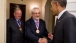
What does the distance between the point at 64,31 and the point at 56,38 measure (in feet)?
0.45

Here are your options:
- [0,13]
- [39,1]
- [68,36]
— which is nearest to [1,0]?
[0,13]

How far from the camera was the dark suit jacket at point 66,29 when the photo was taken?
4.44 ft

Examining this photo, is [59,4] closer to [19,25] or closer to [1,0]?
[1,0]

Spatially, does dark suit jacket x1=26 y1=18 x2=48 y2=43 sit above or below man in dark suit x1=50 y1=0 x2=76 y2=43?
below

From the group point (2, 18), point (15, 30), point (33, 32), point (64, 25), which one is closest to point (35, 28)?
point (33, 32)

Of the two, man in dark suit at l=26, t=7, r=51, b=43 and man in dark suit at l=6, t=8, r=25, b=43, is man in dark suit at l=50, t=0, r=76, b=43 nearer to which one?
man in dark suit at l=26, t=7, r=51, b=43

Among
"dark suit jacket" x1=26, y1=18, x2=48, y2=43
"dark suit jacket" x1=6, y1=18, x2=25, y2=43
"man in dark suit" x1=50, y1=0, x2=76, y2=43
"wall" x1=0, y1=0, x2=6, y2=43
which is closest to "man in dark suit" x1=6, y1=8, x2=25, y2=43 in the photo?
"dark suit jacket" x1=6, y1=18, x2=25, y2=43

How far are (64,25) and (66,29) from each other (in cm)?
5

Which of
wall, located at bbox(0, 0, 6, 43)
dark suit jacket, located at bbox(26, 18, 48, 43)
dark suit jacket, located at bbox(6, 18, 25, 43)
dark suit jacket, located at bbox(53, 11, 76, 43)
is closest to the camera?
dark suit jacket, located at bbox(53, 11, 76, 43)

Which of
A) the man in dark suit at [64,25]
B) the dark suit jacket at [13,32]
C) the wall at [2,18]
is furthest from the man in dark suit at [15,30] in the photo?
the man in dark suit at [64,25]

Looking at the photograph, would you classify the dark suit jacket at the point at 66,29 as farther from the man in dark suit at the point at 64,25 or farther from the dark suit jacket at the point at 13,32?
the dark suit jacket at the point at 13,32

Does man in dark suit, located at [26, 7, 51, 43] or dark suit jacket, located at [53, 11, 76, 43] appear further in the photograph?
man in dark suit, located at [26, 7, 51, 43]

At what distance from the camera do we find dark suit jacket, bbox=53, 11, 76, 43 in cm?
135

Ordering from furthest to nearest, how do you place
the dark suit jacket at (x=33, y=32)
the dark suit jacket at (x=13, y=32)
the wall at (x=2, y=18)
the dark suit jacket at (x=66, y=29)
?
the dark suit jacket at (x=13, y=32)
the dark suit jacket at (x=33, y=32)
the wall at (x=2, y=18)
the dark suit jacket at (x=66, y=29)
